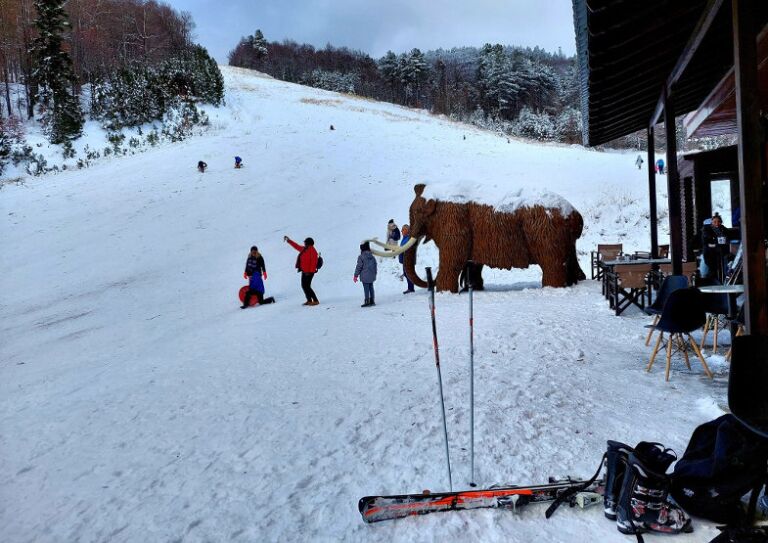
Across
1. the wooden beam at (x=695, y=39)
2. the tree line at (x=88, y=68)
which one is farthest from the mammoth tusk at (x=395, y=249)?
the tree line at (x=88, y=68)

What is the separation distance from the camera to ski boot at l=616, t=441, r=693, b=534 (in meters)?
2.42

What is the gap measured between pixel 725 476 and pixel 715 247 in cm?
722

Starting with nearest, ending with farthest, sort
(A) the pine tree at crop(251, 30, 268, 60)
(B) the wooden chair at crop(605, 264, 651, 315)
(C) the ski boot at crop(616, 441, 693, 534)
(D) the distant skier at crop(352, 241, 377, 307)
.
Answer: (C) the ski boot at crop(616, 441, 693, 534) < (B) the wooden chair at crop(605, 264, 651, 315) < (D) the distant skier at crop(352, 241, 377, 307) < (A) the pine tree at crop(251, 30, 268, 60)

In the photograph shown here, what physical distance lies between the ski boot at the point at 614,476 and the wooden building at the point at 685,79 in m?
1.62

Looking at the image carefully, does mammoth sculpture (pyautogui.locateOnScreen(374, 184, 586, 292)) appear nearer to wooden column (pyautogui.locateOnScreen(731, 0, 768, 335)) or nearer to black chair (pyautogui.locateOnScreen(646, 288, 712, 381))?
black chair (pyautogui.locateOnScreen(646, 288, 712, 381))

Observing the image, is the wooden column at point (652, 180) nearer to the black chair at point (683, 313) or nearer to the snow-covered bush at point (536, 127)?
the black chair at point (683, 313)

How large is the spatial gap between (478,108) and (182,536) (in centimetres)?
6991

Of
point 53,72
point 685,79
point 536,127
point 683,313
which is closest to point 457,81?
point 536,127

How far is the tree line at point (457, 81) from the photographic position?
61094 millimetres

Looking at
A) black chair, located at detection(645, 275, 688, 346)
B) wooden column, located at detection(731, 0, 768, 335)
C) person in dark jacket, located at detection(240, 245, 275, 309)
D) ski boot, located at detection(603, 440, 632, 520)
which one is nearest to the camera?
ski boot, located at detection(603, 440, 632, 520)

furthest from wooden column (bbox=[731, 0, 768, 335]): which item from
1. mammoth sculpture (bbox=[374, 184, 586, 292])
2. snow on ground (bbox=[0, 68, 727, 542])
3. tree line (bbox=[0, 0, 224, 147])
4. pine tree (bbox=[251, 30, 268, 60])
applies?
pine tree (bbox=[251, 30, 268, 60])

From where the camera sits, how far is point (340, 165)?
27484 mm

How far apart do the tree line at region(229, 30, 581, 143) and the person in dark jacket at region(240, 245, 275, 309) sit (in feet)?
155

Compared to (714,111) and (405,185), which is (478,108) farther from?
(714,111)
